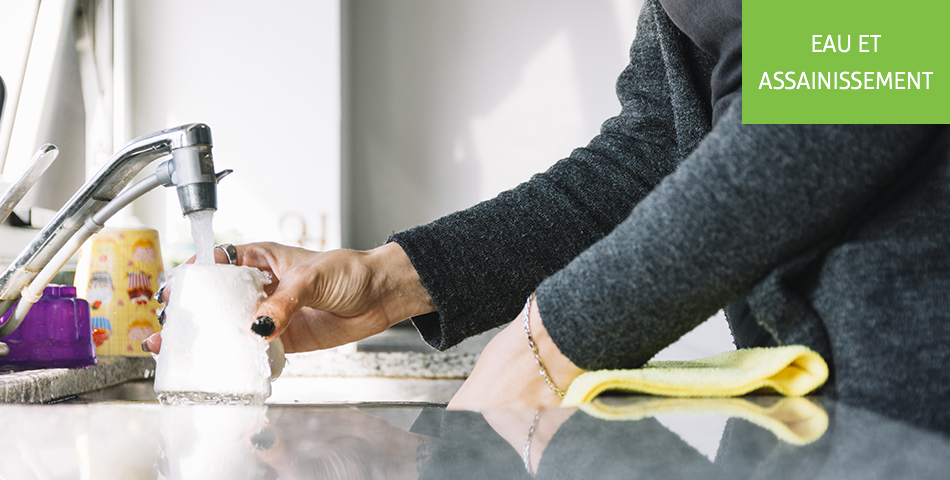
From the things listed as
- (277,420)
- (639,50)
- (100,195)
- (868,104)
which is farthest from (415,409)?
(639,50)

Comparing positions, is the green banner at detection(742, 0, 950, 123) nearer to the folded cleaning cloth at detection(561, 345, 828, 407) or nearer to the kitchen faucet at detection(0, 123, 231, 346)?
the folded cleaning cloth at detection(561, 345, 828, 407)

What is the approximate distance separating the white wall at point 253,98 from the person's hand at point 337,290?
3.72ft

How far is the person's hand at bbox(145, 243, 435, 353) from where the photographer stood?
26.2 inches

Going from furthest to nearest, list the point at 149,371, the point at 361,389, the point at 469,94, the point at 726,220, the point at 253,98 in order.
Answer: the point at 469,94 < the point at 253,98 < the point at 361,389 < the point at 149,371 < the point at 726,220

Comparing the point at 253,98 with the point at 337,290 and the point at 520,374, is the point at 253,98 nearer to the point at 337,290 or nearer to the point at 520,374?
the point at 337,290

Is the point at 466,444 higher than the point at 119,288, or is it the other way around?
the point at 466,444

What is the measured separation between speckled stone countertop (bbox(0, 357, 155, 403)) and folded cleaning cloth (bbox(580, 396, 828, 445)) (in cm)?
58

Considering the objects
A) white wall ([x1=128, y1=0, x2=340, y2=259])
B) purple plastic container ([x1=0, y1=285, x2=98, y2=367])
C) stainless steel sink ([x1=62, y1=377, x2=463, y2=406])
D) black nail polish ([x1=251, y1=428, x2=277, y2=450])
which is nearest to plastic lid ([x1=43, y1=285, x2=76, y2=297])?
purple plastic container ([x1=0, y1=285, x2=98, y2=367])

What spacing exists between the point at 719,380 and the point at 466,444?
20 cm

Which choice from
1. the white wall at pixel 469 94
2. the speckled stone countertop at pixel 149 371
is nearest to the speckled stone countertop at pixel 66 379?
the speckled stone countertop at pixel 149 371

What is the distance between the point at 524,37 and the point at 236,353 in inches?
85.9

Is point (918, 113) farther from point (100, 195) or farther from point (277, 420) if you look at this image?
point (100, 195)

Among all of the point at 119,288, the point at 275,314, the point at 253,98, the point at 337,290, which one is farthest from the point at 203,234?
the point at 253,98

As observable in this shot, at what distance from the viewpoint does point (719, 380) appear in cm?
39
